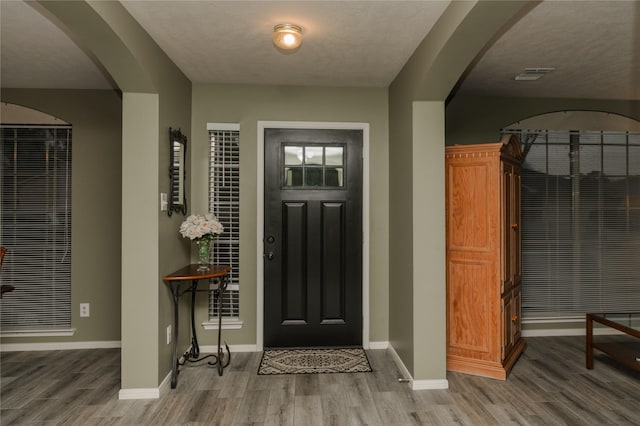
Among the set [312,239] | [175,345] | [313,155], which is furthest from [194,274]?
Answer: [313,155]

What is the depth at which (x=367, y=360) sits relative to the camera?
3486mm

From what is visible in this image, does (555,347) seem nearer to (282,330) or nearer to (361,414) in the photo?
(361,414)

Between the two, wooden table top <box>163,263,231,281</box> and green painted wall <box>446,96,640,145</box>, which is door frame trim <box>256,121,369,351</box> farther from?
green painted wall <box>446,96,640,145</box>

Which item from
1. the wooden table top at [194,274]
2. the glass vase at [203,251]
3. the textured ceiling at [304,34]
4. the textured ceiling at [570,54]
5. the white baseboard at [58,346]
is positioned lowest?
the white baseboard at [58,346]

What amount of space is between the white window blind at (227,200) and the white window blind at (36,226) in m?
1.50

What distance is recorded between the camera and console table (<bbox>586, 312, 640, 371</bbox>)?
2951 millimetres

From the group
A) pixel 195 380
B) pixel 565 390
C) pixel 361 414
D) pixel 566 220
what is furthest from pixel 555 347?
pixel 195 380

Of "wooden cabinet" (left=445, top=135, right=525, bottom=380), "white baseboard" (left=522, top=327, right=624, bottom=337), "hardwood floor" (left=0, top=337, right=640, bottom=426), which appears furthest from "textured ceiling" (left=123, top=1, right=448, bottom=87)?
"white baseboard" (left=522, top=327, right=624, bottom=337)

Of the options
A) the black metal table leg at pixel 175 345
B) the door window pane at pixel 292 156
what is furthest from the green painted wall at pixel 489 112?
the black metal table leg at pixel 175 345

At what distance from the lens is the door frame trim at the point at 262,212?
374 centimetres

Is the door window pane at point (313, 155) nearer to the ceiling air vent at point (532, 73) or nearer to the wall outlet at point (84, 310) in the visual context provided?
the ceiling air vent at point (532, 73)

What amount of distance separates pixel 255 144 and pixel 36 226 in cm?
236

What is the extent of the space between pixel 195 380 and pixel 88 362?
1.17 m

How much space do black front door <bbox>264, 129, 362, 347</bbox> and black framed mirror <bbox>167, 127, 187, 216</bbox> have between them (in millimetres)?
767
